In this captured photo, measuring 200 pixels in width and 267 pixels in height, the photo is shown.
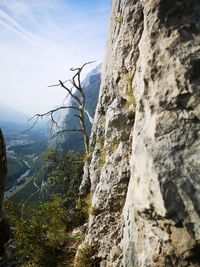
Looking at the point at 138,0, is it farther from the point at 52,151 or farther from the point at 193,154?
the point at 52,151

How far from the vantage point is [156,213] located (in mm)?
8586

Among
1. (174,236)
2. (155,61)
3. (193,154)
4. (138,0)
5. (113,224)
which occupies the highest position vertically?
(138,0)

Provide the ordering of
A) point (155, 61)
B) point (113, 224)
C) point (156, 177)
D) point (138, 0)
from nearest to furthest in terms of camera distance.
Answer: point (156, 177) < point (155, 61) < point (113, 224) < point (138, 0)

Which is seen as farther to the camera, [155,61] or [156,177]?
[155,61]

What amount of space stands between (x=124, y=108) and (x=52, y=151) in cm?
3105

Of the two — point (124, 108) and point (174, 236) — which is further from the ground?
point (124, 108)

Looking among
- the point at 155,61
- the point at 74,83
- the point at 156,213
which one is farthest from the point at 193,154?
the point at 74,83

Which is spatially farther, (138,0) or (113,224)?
(138,0)

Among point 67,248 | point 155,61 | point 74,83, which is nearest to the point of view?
point 155,61

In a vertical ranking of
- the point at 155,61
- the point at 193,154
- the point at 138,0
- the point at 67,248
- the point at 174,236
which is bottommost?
the point at 67,248

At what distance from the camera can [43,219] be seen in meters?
18.5

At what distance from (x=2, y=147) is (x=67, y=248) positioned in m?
6.76

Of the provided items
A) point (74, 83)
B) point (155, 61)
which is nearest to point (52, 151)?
point (74, 83)

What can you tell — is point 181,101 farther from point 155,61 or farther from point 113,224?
point 113,224
